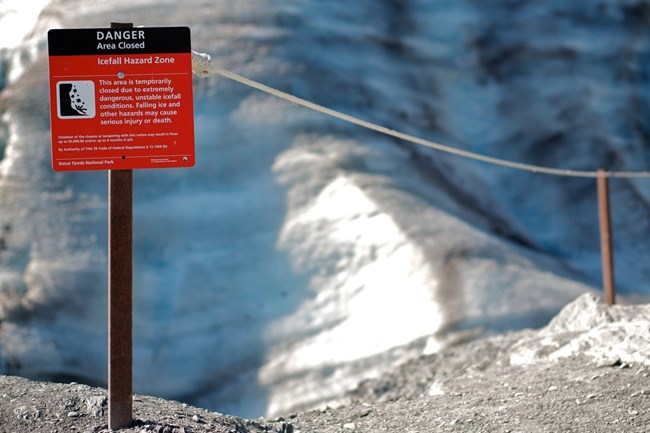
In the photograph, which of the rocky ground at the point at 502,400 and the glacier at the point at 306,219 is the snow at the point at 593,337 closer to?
the rocky ground at the point at 502,400

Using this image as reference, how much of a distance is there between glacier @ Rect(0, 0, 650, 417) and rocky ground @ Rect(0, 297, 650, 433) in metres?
1.08

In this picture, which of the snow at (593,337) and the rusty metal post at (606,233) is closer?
the snow at (593,337)

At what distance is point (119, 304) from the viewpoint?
9.92ft

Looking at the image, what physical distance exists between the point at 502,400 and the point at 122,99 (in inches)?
76.0

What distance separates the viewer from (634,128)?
391 inches

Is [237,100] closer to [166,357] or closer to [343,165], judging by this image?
[343,165]

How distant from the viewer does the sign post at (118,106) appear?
9.88 ft

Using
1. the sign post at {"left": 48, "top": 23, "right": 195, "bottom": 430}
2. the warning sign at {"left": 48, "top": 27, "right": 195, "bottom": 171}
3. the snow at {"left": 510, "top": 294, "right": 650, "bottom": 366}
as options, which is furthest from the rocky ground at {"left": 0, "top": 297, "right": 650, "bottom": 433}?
the warning sign at {"left": 48, "top": 27, "right": 195, "bottom": 171}

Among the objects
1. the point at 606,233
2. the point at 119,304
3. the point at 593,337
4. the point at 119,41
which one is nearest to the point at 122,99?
the point at 119,41

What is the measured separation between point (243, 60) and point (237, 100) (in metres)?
0.46

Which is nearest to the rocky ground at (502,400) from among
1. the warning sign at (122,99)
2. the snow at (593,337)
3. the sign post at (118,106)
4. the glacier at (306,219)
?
the snow at (593,337)

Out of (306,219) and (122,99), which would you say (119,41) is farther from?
(306,219)

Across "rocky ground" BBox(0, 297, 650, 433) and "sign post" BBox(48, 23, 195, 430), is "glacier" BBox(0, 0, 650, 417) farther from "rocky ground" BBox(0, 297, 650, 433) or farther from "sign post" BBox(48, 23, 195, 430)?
"sign post" BBox(48, 23, 195, 430)

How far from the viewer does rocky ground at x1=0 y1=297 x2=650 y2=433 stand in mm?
3217
